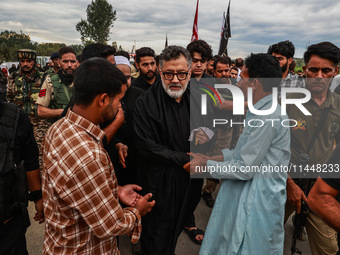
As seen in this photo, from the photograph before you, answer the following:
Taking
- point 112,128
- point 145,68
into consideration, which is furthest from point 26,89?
point 112,128

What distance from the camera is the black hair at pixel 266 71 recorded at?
1719 millimetres

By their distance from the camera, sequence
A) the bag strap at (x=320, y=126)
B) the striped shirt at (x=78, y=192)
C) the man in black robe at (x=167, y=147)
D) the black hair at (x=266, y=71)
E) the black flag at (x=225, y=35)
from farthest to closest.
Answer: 1. the black flag at (x=225, y=35)
2. the bag strap at (x=320, y=126)
3. the man in black robe at (x=167, y=147)
4. the black hair at (x=266, y=71)
5. the striped shirt at (x=78, y=192)

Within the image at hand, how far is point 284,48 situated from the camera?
3.50m

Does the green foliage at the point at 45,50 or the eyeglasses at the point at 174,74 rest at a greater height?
the green foliage at the point at 45,50

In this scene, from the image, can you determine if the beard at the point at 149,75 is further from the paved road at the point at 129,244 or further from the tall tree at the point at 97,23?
the tall tree at the point at 97,23

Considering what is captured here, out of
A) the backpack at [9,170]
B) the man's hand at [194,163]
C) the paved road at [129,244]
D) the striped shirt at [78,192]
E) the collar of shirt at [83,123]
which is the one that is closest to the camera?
the striped shirt at [78,192]

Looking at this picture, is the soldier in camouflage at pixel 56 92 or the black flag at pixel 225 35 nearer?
the soldier in camouflage at pixel 56 92

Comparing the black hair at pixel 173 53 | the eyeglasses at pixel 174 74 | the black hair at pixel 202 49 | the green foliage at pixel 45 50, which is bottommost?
the eyeglasses at pixel 174 74

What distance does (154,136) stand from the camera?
2094mm

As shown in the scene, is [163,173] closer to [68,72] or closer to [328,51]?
[328,51]

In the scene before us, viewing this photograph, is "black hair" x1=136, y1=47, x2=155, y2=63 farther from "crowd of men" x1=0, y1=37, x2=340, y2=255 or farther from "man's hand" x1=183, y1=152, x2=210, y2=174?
"man's hand" x1=183, y1=152, x2=210, y2=174

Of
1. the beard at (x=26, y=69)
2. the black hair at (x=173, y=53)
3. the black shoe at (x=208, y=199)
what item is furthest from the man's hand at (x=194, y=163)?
the beard at (x=26, y=69)

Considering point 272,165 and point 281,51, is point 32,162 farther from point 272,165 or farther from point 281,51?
point 281,51

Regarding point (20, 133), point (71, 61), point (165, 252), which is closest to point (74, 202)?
point (20, 133)
